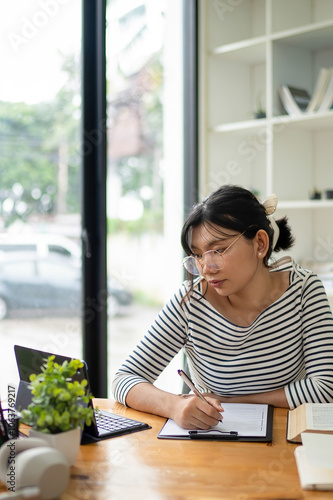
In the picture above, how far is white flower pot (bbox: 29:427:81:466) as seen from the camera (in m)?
1.16

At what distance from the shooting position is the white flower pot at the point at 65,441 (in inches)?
45.7

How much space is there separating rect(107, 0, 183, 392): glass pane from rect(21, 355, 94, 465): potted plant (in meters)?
1.85

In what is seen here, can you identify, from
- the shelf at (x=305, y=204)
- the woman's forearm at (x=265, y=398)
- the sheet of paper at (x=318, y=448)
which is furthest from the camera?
the shelf at (x=305, y=204)

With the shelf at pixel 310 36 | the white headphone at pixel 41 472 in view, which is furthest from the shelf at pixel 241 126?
the white headphone at pixel 41 472

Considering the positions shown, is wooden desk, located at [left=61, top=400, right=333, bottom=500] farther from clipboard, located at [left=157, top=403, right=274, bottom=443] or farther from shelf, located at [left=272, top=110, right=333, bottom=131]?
shelf, located at [left=272, top=110, right=333, bottom=131]

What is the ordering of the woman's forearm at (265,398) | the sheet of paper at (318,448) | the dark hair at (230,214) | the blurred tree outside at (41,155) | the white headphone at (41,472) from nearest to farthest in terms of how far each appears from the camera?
the white headphone at (41,472), the sheet of paper at (318,448), the woman's forearm at (265,398), the dark hair at (230,214), the blurred tree outside at (41,155)

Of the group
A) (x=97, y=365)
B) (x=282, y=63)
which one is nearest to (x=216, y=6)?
(x=282, y=63)

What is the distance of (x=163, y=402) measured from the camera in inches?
61.8

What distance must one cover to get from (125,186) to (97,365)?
35.6 inches

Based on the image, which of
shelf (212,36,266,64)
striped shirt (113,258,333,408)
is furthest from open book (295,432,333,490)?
shelf (212,36,266,64)

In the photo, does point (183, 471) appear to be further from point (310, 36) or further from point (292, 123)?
point (310, 36)

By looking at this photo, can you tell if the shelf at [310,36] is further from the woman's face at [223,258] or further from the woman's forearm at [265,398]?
the woman's forearm at [265,398]

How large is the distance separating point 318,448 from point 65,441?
0.49m

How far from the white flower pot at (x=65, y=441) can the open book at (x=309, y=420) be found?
473mm
